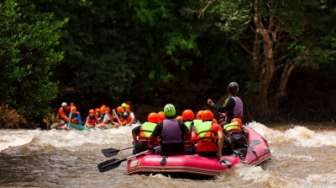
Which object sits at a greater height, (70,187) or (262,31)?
(262,31)

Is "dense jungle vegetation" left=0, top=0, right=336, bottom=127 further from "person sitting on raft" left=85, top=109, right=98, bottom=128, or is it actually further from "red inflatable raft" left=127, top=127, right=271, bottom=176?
"red inflatable raft" left=127, top=127, right=271, bottom=176

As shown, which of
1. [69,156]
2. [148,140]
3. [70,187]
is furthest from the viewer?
[69,156]

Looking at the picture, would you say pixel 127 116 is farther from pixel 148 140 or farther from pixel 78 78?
Result: pixel 148 140

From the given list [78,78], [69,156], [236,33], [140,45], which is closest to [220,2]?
[236,33]

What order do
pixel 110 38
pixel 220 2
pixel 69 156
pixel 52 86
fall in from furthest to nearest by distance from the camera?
pixel 110 38, pixel 220 2, pixel 69 156, pixel 52 86

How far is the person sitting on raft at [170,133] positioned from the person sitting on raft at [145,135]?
40 cm

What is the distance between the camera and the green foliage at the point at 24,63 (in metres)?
11.5

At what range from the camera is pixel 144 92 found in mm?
26938

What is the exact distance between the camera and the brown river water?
35.6 ft

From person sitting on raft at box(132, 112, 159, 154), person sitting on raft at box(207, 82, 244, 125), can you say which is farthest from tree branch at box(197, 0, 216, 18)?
person sitting on raft at box(132, 112, 159, 154)

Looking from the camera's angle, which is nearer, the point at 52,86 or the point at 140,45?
the point at 52,86

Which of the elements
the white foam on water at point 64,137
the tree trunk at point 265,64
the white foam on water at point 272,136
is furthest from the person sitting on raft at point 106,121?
the tree trunk at point 265,64

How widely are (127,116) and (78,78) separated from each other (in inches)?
133

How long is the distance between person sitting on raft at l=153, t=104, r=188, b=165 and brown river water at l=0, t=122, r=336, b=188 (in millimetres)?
573
